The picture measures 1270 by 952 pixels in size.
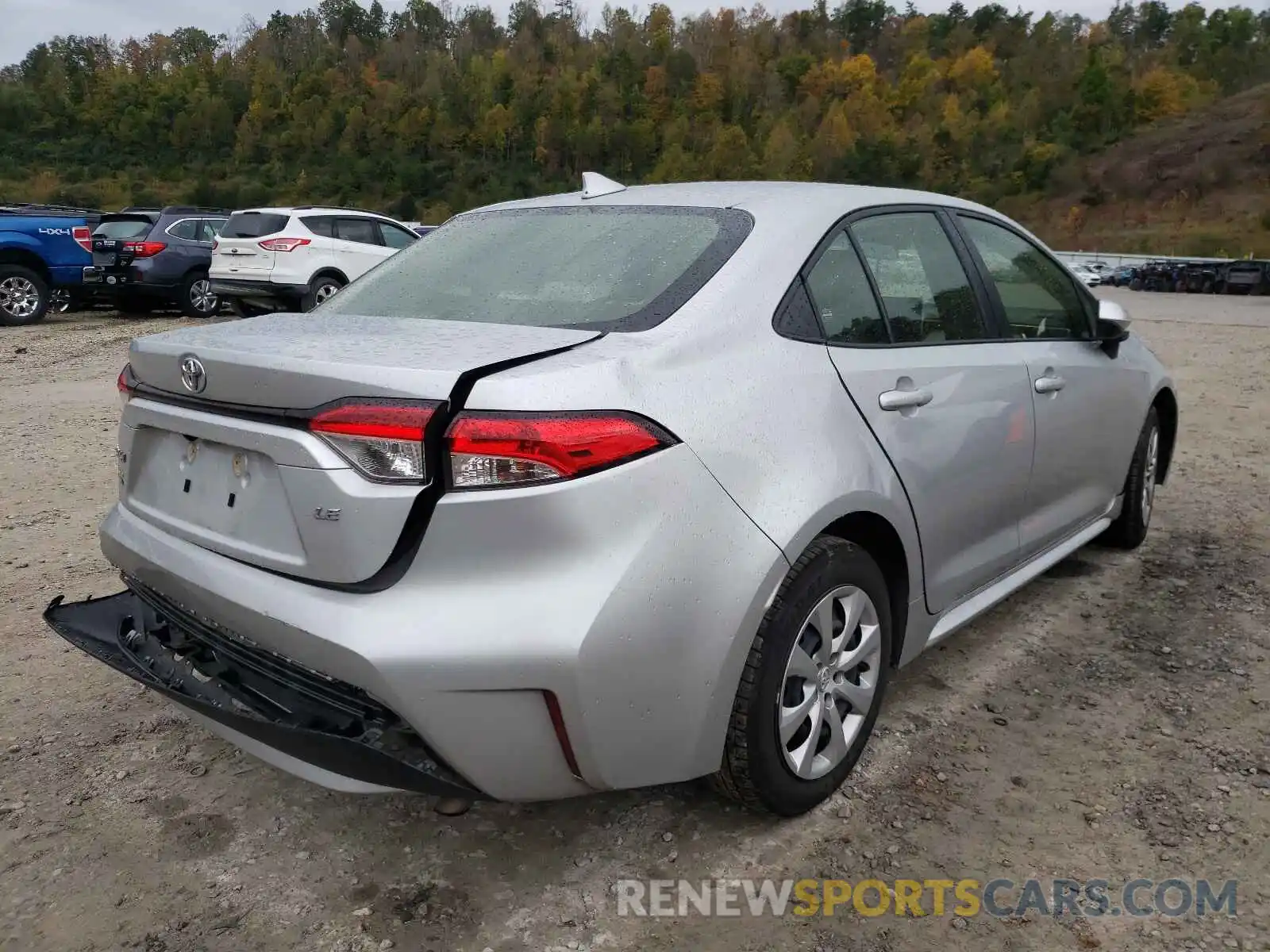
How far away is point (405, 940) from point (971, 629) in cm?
236

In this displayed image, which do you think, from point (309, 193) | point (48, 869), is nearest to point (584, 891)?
point (48, 869)

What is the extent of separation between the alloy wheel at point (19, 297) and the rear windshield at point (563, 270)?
41.1ft

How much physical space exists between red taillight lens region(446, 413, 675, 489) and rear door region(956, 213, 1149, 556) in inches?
72.0

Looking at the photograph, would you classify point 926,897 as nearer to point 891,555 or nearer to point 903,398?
point 891,555

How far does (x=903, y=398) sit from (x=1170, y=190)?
107m

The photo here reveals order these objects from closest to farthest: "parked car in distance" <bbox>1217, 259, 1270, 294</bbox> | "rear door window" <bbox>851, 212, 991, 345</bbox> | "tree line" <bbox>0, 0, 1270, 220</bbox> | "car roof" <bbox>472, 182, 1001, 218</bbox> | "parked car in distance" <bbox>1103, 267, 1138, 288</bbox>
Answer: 1. "car roof" <bbox>472, 182, 1001, 218</bbox>
2. "rear door window" <bbox>851, 212, 991, 345</bbox>
3. "parked car in distance" <bbox>1217, 259, 1270, 294</bbox>
4. "parked car in distance" <bbox>1103, 267, 1138, 288</bbox>
5. "tree line" <bbox>0, 0, 1270, 220</bbox>

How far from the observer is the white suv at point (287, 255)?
1280 centimetres

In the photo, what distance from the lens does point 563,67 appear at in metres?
137

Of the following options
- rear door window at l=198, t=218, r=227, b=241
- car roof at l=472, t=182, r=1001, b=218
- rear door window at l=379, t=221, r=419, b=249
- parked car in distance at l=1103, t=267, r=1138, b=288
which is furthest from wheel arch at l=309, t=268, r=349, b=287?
parked car in distance at l=1103, t=267, r=1138, b=288

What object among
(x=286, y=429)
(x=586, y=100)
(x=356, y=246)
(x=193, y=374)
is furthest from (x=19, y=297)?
(x=586, y=100)

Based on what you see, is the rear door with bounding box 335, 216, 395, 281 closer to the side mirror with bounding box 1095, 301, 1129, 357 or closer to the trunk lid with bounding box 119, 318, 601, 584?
the side mirror with bounding box 1095, 301, 1129, 357

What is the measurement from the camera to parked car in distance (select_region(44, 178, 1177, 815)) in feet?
6.15

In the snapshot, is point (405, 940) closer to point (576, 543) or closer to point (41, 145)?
point (576, 543)

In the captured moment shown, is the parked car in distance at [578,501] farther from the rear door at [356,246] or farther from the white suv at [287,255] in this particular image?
the rear door at [356,246]
